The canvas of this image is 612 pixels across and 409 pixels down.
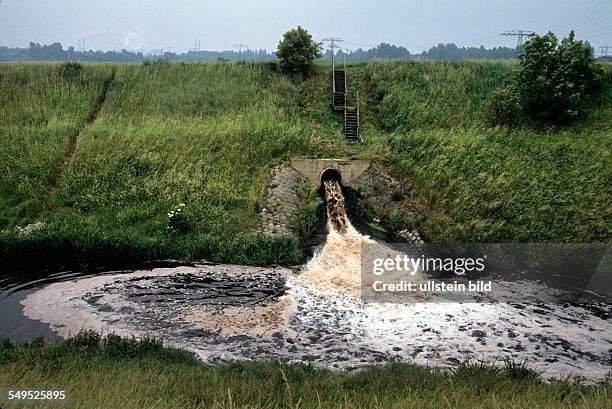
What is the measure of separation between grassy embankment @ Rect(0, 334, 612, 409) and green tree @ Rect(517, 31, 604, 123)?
19955mm

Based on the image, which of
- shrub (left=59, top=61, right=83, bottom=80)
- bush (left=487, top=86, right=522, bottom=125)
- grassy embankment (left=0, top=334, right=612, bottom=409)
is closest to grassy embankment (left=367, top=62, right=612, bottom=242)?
bush (left=487, top=86, right=522, bottom=125)

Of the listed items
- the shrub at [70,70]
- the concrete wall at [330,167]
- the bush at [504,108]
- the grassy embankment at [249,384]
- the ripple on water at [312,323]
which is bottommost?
the ripple on water at [312,323]

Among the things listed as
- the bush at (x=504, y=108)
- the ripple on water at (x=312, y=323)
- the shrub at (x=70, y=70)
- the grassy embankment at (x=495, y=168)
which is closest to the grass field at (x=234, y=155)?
the grassy embankment at (x=495, y=168)

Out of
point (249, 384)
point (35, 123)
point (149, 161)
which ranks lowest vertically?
point (249, 384)

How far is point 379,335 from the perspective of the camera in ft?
42.7

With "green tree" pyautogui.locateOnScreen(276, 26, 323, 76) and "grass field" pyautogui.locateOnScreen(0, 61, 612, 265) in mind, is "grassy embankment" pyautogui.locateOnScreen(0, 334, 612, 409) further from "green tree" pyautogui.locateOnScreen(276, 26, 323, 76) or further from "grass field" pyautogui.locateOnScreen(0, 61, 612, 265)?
"green tree" pyautogui.locateOnScreen(276, 26, 323, 76)

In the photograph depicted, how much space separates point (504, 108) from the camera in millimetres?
25312

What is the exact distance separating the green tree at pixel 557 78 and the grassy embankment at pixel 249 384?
1995cm

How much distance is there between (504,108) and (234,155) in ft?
48.1

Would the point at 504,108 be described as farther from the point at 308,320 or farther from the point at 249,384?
the point at 249,384

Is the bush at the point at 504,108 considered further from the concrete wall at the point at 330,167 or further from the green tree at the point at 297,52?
the green tree at the point at 297,52

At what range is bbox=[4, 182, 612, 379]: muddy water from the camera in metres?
12.1

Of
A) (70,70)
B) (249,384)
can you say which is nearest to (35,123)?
(70,70)

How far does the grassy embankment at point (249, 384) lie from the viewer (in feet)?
21.5
